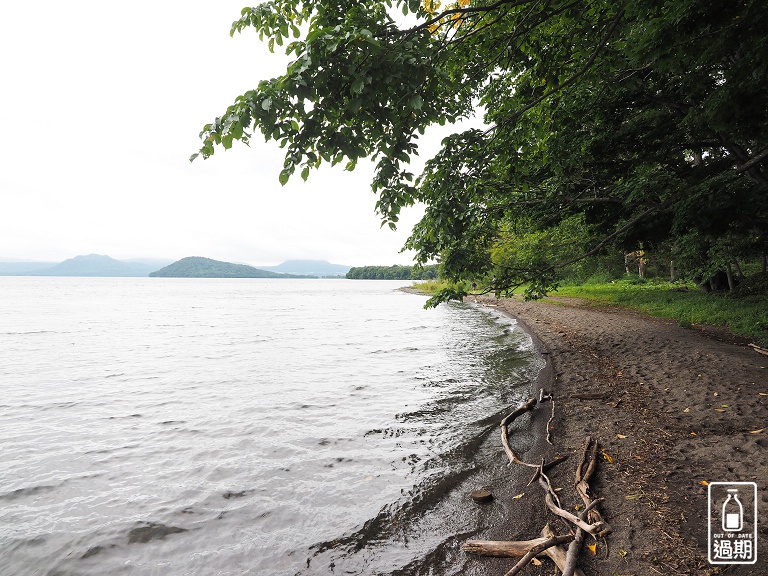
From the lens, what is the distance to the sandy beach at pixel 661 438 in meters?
3.65

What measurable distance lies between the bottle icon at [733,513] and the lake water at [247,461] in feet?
8.40

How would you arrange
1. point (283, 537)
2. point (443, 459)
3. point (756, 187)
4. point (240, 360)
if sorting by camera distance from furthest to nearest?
point (240, 360) → point (756, 187) → point (443, 459) → point (283, 537)

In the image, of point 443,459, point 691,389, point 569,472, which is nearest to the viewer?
point 569,472

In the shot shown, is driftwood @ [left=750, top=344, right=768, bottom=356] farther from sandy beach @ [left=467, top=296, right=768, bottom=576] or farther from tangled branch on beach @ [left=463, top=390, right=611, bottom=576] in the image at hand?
tangled branch on beach @ [left=463, top=390, right=611, bottom=576]

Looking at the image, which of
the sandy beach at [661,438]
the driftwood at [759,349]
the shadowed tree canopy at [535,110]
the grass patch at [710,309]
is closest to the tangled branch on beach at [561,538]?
the sandy beach at [661,438]

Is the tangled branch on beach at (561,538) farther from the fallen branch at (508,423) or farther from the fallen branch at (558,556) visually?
the fallen branch at (508,423)

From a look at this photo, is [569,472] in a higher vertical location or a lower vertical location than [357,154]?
lower

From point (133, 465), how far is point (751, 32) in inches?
468

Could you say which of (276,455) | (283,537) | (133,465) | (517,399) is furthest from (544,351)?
(133,465)

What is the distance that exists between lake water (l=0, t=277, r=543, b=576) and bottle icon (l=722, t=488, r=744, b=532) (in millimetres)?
2561

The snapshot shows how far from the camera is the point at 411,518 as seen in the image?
5.11 meters

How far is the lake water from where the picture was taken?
15.5 ft

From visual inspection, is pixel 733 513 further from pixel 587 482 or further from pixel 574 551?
pixel 574 551

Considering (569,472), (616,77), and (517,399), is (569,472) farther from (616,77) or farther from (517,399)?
(616,77)
